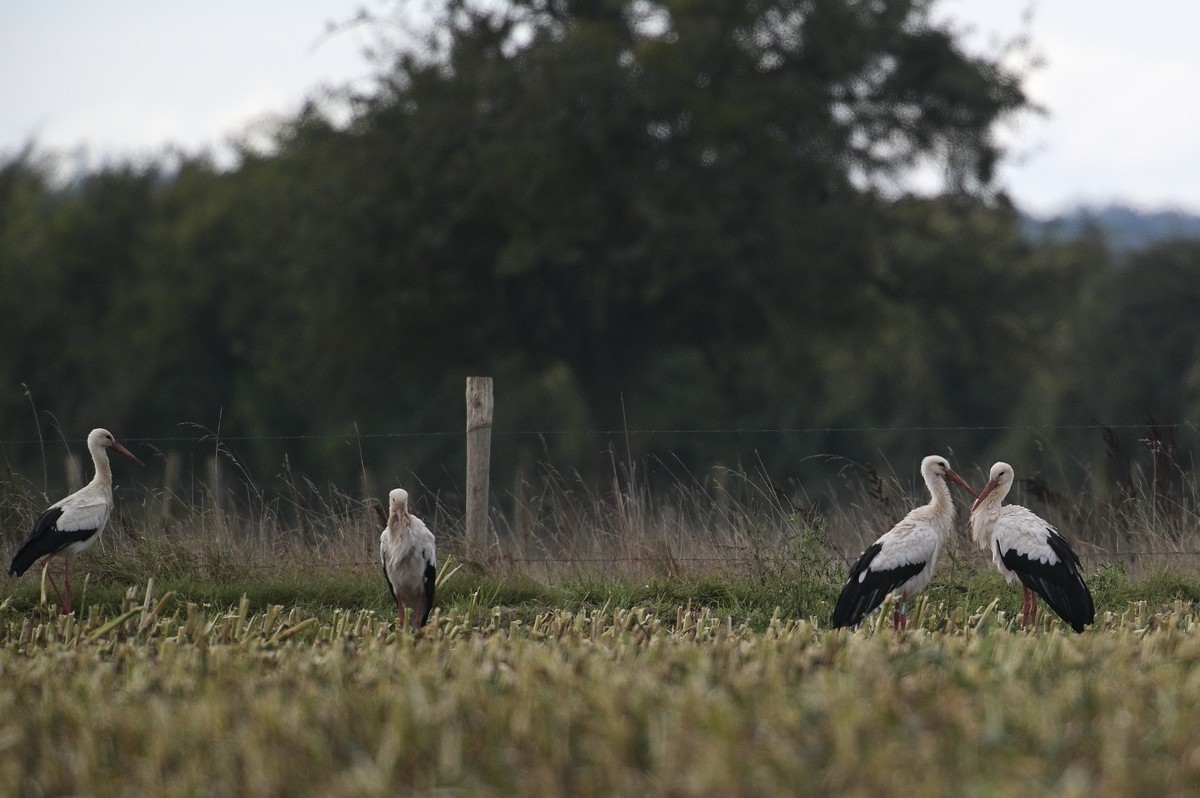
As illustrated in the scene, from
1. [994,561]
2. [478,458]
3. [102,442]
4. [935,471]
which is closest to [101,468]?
[102,442]

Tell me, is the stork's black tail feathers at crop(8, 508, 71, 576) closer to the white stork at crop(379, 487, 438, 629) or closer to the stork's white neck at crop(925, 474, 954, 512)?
the white stork at crop(379, 487, 438, 629)

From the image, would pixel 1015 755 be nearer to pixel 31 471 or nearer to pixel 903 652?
pixel 903 652

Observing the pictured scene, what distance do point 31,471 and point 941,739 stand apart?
27.6 m

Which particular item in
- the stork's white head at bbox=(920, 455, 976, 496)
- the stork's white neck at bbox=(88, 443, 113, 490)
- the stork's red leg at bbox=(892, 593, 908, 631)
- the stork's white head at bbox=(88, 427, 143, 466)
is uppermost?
the stork's white head at bbox=(88, 427, 143, 466)

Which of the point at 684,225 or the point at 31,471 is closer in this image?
the point at 684,225

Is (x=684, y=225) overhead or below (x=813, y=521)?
overhead

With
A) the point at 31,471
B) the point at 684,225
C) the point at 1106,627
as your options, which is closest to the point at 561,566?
the point at 1106,627

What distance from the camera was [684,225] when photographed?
846 inches

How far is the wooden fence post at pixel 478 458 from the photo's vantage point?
966cm

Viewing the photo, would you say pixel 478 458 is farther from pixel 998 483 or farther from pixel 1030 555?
pixel 1030 555

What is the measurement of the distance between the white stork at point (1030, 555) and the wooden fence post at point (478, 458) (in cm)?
294

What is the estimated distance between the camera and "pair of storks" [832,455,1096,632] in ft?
25.7

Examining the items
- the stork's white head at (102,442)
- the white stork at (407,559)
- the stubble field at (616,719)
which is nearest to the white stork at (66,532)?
the stork's white head at (102,442)

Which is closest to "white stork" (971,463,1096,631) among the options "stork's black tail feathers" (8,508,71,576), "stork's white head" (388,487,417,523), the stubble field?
the stubble field
